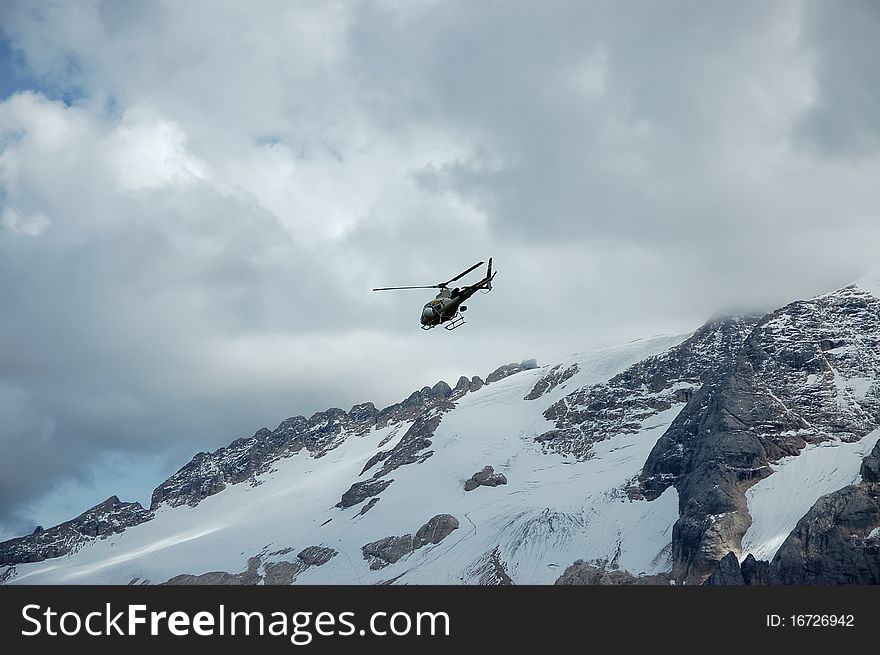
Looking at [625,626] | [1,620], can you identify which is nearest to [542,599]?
[625,626]

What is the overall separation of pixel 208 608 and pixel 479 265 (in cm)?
3775

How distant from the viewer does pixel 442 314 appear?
100062 millimetres

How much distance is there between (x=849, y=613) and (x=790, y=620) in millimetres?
5612

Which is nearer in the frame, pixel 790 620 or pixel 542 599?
pixel 542 599

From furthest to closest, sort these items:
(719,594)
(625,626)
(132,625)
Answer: (719,594) < (625,626) < (132,625)

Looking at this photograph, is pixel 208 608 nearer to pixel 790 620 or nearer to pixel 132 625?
pixel 132 625

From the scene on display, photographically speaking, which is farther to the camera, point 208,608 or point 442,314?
point 442,314

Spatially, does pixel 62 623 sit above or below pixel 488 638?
above

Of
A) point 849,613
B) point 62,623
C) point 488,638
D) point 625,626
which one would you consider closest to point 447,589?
point 488,638

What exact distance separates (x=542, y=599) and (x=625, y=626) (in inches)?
337

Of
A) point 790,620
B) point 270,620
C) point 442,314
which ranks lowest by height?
point 790,620

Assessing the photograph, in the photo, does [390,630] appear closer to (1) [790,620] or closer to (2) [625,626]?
(2) [625,626]

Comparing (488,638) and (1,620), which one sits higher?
(1,620)

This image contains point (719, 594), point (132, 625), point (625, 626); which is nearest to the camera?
point (132, 625)
